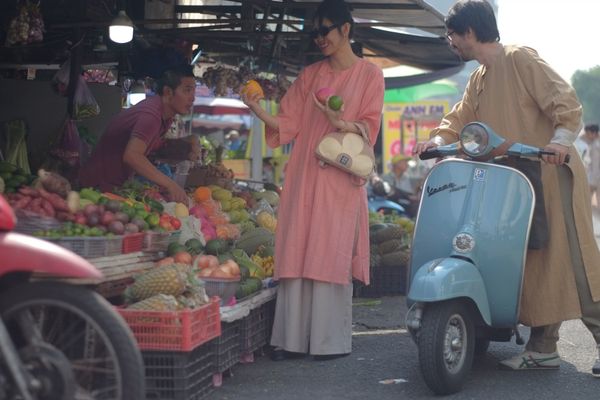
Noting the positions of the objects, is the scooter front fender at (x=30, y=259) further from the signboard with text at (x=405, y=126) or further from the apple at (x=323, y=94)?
the signboard with text at (x=405, y=126)

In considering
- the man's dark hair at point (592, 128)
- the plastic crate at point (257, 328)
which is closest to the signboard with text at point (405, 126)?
the man's dark hair at point (592, 128)

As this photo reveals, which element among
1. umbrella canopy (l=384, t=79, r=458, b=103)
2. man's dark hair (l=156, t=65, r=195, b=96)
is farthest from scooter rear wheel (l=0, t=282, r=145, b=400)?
umbrella canopy (l=384, t=79, r=458, b=103)

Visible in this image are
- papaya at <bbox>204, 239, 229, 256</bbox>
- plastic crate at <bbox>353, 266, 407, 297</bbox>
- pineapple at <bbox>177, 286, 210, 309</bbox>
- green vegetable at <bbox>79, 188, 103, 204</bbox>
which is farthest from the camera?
plastic crate at <bbox>353, 266, 407, 297</bbox>

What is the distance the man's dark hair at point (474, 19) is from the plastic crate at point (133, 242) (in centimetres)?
216

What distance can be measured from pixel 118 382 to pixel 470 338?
2.39 meters

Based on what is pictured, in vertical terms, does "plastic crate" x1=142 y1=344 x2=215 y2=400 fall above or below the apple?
below

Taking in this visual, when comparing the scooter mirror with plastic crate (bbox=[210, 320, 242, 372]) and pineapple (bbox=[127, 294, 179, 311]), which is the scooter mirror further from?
pineapple (bbox=[127, 294, 179, 311])

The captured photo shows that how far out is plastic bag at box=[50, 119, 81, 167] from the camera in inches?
375

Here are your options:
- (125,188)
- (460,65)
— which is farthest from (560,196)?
(460,65)

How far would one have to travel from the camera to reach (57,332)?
411cm

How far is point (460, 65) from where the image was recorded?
13391 millimetres

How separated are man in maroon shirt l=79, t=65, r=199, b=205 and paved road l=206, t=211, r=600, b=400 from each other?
1524 mm

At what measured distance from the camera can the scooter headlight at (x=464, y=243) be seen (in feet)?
19.1

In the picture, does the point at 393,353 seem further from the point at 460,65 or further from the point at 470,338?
the point at 460,65
